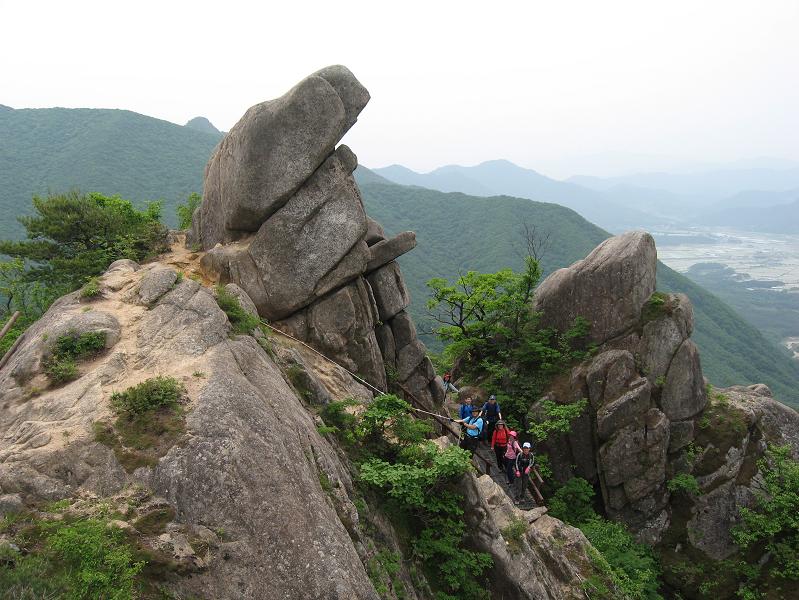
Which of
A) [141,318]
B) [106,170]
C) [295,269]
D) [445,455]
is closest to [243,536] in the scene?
[445,455]

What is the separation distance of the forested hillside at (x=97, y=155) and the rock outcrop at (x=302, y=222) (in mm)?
87785

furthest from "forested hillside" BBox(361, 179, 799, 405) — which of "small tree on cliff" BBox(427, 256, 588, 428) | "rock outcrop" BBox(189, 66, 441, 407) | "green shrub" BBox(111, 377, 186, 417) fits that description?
"green shrub" BBox(111, 377, 186, 417)

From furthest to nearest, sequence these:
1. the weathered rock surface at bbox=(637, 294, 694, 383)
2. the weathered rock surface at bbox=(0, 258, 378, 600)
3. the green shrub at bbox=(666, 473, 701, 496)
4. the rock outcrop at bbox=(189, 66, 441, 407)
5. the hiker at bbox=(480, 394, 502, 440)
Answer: the weathered rock surface at bbox=(637, 294, 694, 383), the green shrub at bbox=(666, 473, 701, 496), the hiker at bbox=(480, 394, 502, 440), the rock outcrop at bbox=(189, 66, 441, 407), the weathered rock surface at bbox=(0, 258, 378, 600)

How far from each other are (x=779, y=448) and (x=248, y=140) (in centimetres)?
2480

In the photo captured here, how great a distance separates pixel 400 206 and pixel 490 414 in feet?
492

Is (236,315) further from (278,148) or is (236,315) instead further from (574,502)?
(574,502)

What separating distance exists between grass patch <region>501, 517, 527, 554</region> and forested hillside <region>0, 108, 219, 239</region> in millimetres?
97864

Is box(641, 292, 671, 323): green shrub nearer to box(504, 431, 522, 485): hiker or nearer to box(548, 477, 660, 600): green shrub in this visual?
box(548, 477, 660, 600): green shrub

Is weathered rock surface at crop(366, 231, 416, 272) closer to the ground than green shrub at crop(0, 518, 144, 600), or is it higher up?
higher up

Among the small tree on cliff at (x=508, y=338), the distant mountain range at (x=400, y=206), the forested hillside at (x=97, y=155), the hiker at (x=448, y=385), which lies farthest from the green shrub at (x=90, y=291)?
the forested hillside at (x=97, y=155)

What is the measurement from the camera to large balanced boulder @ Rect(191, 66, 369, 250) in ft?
55.1

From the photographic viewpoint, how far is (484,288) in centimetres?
2622

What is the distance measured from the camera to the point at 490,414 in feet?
64.6

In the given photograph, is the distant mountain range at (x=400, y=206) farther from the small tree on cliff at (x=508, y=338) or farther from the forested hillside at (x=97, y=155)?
the small tree on cliff at (x=508, y=338)
